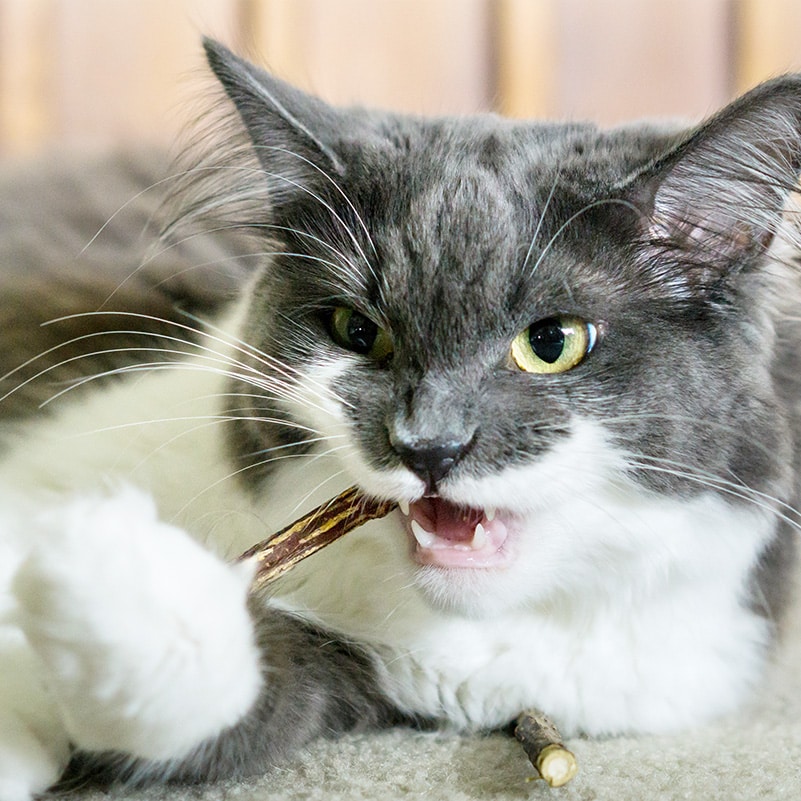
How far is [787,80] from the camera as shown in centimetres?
106

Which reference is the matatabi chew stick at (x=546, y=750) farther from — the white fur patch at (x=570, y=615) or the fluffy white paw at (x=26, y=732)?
the fluffy white paw at (x=26, y=732)

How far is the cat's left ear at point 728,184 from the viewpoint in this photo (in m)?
1.09

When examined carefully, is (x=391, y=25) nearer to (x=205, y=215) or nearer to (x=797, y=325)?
(x=205, y=215)

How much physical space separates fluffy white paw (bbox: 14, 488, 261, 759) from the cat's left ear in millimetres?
640

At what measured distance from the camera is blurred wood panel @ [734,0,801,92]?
2668 mm

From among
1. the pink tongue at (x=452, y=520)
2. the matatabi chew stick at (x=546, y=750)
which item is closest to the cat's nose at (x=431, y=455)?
the pink tongue at (x=452, y=520)

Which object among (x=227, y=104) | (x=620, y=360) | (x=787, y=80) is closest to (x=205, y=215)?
(x=227, y=104)

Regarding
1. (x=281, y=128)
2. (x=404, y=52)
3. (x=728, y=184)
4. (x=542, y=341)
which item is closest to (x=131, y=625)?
(x=542, y=341)

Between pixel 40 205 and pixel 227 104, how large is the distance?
0.99 m

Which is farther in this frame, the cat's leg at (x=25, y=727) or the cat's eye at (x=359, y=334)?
the cat's eye at (x=359, y=334)

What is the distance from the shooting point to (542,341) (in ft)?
3.69

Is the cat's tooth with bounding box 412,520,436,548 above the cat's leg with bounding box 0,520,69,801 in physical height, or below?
above

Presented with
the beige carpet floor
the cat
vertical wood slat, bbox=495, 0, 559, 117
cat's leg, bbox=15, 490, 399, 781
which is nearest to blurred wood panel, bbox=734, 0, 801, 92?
vertical wood slat, bbox=495, 0, 559, 117

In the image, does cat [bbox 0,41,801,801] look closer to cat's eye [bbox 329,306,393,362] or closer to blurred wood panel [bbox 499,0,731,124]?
cat's eye [bbox 329,306,393,362]
